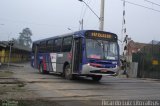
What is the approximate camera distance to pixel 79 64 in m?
22.1

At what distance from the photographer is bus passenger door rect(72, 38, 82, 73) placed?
22.2 metres

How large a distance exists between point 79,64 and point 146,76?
12.2 m

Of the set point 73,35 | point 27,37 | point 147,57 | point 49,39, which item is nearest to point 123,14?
point 147,57

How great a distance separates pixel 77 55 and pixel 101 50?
62.8 inches

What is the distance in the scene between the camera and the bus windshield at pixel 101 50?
2169cm

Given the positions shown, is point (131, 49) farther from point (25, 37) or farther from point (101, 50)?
point (25, 37)

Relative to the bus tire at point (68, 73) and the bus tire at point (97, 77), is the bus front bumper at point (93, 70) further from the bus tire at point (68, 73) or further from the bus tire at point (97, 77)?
the bus tire at point (97, 77)

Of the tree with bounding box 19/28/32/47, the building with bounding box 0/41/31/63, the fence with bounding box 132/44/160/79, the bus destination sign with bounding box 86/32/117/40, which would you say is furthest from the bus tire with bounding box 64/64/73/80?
the tree with bounding box 19/28/32/47

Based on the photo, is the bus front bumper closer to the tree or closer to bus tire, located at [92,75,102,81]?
bus tire, located at [92,75,102,81]

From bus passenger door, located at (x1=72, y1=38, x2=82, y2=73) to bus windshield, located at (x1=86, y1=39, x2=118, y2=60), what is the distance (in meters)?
0.67

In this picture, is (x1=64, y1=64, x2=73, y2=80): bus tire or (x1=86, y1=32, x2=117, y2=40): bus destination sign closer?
(x1=86, y1=32, x2=117, y2=40): bus destination sign

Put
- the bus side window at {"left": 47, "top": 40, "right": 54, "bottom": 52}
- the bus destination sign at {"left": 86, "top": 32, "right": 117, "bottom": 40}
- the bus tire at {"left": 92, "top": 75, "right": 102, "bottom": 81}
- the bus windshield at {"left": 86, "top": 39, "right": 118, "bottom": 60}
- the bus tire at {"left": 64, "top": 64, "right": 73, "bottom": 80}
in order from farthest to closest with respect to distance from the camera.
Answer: the bus side window at {"left": 47, "top": 40, "right": 54, "bottom": 52} < the bus tire at {"left": 92, "top": 75, "right": 102, "bottom": 81} < the bus tire at {"left": 64, "top": 64, "right": 73, "bottom": 80} < the bus destination sign at {"left": 86, "top": 32, "right": 117, "bottom": 40} < the bus windshield at {"left": 86, "top": 39, "right": 118, "bottom": 60}

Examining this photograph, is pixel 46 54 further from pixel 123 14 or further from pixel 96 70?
pixel 123 14

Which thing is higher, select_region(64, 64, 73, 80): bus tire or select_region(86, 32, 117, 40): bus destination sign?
select_region(86, 32, 117, 40): bus destination sign
